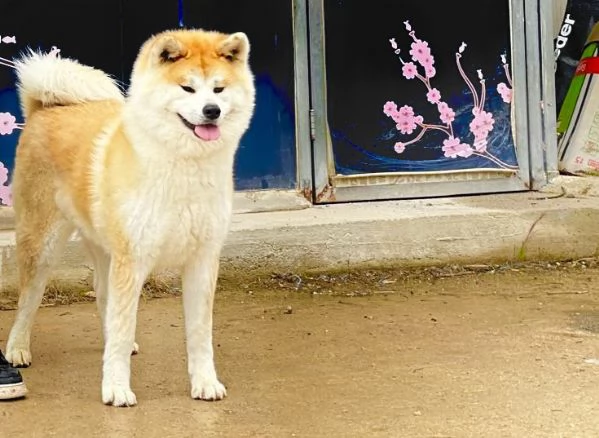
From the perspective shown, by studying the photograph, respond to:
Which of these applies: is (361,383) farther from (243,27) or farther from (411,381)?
(243,27)

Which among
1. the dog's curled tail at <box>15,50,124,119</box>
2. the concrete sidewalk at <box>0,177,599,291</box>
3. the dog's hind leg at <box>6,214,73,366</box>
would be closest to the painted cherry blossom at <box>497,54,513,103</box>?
the concrete sidewalk at <box>0,177,599,291</box>

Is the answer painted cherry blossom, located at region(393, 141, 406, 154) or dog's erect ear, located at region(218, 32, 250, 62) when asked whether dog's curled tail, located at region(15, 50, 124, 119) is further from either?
painted cherry blossom, located at region(393, 141, 406, 154)

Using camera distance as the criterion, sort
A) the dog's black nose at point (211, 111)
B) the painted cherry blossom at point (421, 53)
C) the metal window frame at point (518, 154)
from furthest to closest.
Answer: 1. the painted cherry blossom at point (421, 53)
2. the metal window frame at point (518, 154)
3. the dog's black nose at point (211, 111)

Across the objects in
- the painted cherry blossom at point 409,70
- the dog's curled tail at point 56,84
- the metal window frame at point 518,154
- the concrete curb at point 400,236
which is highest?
the dog's curled tail at point 56,84

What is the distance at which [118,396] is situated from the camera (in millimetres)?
3732

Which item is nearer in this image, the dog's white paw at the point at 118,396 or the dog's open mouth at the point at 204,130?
the dog's open mouth at the point at 204,130

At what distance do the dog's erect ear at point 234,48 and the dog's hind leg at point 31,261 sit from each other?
106 centimetres

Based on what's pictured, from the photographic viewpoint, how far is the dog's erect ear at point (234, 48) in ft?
12.2

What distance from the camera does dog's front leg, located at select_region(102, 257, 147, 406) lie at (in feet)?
12.3

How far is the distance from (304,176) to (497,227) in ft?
3.90

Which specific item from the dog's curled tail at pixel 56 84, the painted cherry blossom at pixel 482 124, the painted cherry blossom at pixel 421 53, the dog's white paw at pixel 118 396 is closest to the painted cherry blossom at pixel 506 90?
the painted cherry blossom at pixel 482 124

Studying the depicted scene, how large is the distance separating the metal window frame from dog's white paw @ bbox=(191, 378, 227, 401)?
2633 mm

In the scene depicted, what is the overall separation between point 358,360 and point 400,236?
1.67m

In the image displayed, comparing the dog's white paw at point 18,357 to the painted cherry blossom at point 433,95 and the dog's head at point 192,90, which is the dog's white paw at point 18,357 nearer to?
the dog's head at point 192,90
